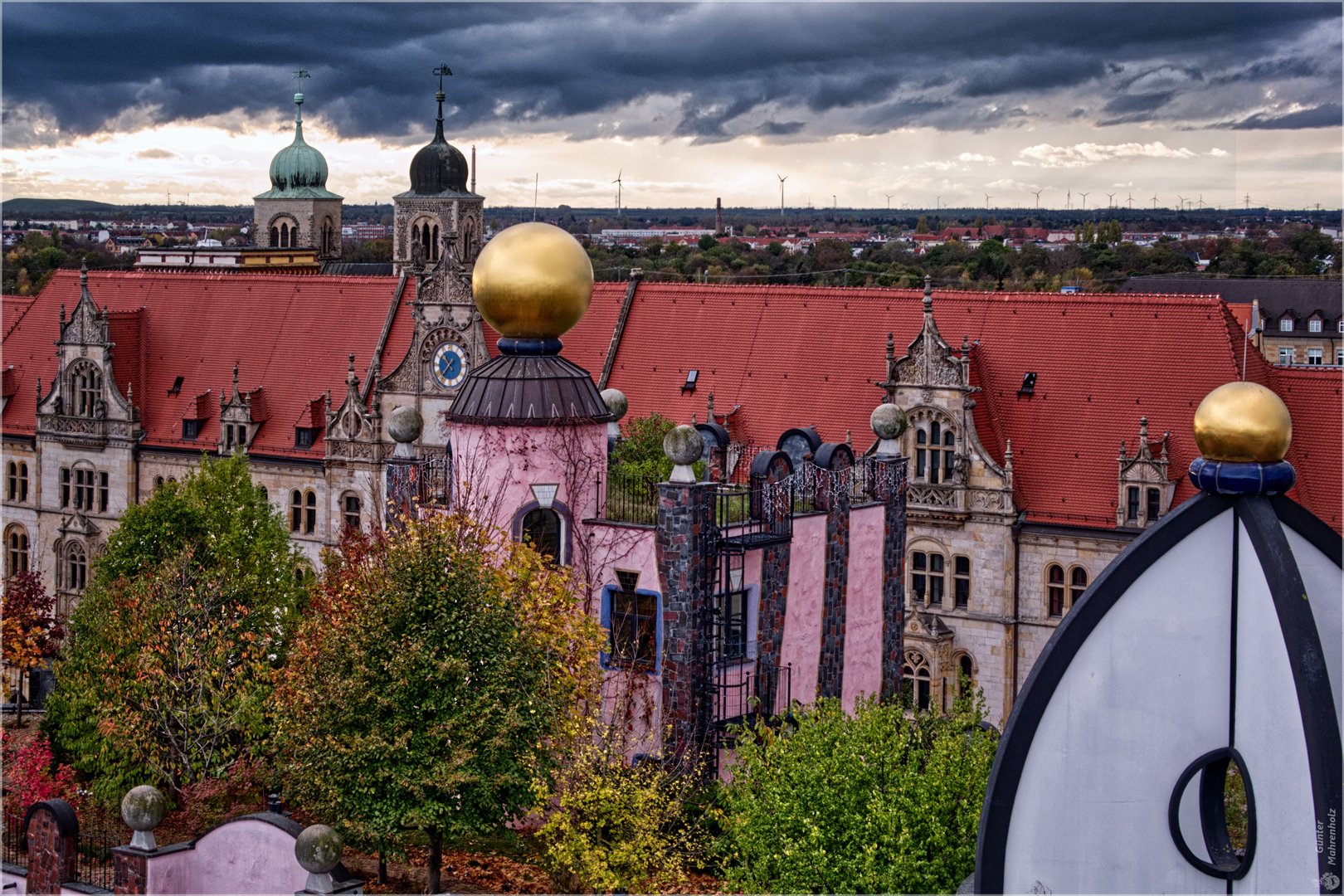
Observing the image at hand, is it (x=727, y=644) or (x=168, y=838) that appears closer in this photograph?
(x=727, y=644)

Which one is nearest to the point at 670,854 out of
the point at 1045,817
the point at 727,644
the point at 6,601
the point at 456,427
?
the point at 727,644

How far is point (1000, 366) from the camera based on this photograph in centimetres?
5316

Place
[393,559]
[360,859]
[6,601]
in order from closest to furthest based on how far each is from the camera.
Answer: [393,559]
[360,859]
[6,601]

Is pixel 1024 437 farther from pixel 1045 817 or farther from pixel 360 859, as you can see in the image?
pixel 1045 817

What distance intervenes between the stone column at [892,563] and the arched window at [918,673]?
14.7 metres

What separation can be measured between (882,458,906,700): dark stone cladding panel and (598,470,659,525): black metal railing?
18.2 ft

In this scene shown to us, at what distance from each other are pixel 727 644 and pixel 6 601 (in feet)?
87.9

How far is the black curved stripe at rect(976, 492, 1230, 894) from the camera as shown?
18891 millimetres

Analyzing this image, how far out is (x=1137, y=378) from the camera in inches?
2012

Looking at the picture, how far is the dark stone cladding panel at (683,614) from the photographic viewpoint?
29.9m

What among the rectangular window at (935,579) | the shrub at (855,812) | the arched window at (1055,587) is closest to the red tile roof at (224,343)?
the rectangular window at (935,579)

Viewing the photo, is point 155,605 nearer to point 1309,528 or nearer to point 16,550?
point 1309,528

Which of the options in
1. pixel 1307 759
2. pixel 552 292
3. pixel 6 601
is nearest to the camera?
pixel 1307 759

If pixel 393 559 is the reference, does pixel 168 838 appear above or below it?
below
